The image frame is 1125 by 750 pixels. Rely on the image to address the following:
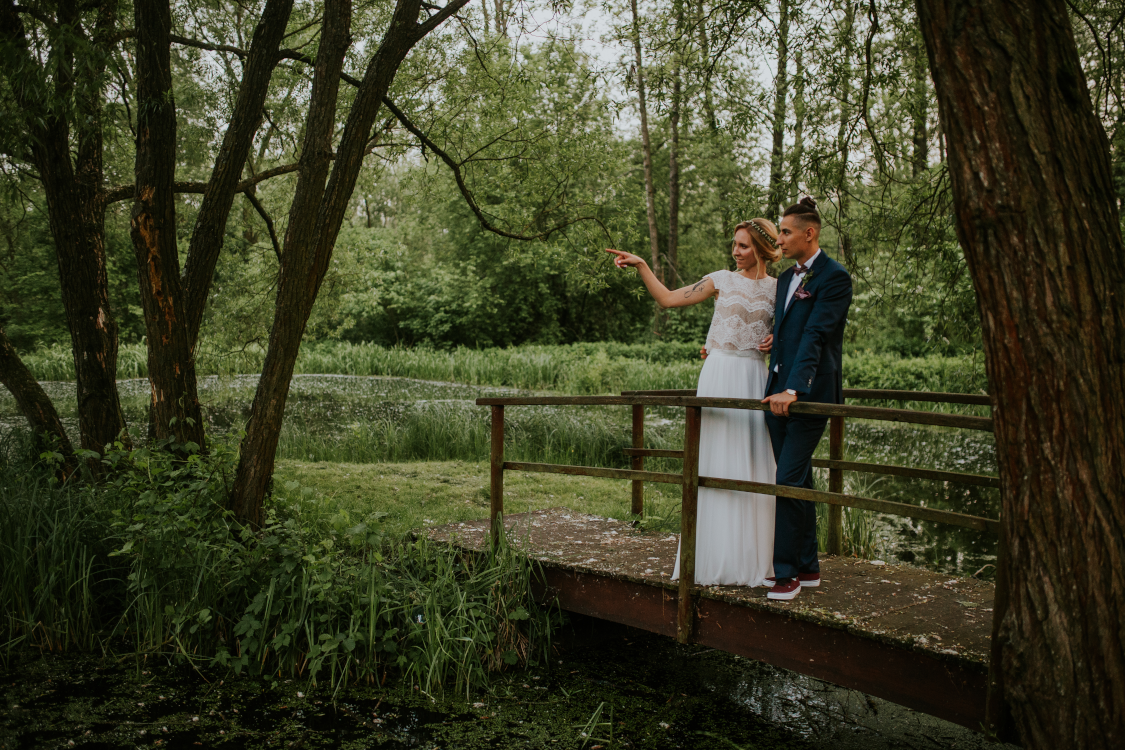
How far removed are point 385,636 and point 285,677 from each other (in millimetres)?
607

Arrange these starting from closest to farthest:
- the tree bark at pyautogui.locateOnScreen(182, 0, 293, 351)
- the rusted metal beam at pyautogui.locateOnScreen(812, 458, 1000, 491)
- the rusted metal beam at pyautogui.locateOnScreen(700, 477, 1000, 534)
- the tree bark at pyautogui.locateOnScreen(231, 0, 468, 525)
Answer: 1. the rusted metal beam at pyautogui.locateOnScreen(700, 477, 1000, 534)
2. the rusted metal beam at pyautogui.locateOnScreen(812, 458, 1000, 491)
3. the tree bark at pyautogui.locateOnScreen(231, 0, 468, 525)
4. the tree bark at pyautogui.locateOnScreen(182, 0, 293, 351)

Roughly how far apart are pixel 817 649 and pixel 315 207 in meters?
3.84

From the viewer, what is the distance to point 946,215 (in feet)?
21.6

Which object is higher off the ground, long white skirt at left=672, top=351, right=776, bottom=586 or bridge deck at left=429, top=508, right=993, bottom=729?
long white skirt at left=672, top=351, right=776, bottom=586

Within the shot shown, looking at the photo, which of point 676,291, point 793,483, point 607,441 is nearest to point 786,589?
point 793,483

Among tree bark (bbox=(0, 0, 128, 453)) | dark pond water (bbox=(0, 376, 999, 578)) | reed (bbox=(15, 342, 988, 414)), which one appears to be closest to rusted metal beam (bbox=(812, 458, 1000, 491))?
dark pond water (bbox=(0, 376, 999, 578))

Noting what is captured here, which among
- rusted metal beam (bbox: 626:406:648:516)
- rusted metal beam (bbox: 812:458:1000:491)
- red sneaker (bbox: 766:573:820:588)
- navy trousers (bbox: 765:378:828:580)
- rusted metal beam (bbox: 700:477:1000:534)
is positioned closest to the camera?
rusted metal beam (bbox: 700:477:1000:534)

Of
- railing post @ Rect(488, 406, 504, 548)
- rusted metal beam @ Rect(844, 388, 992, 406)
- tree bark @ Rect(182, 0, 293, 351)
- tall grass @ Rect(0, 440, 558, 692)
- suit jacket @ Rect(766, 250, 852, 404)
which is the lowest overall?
tall grass @ Rect(0, 440, 558, 692)

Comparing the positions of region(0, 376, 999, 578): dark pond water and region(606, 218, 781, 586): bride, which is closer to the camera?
region(606, 218, 781, 586): bride

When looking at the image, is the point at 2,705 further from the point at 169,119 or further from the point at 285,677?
the point at 169,119

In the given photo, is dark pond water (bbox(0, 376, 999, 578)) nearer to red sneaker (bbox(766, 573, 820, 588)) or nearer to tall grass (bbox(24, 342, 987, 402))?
tall grass (bbox(24, 342, 987, 402))

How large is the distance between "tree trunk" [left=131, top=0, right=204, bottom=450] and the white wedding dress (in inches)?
151

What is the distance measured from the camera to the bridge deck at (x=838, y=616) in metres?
3.24

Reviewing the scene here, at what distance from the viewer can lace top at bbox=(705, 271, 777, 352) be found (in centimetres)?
420
